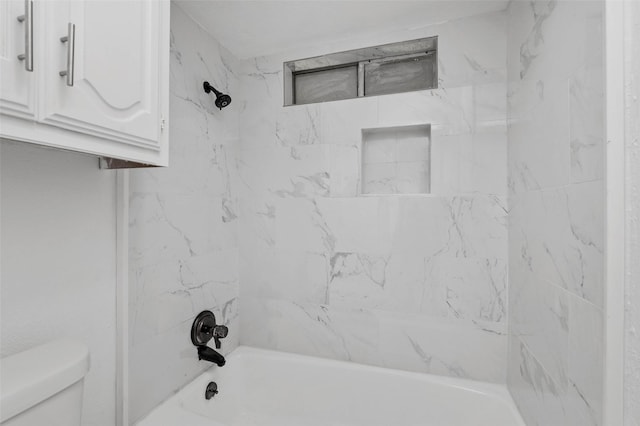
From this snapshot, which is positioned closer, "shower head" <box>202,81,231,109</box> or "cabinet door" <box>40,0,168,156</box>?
"cabinet door" <box>40,0,168,156</box>

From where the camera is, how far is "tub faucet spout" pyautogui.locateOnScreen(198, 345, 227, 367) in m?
1.63

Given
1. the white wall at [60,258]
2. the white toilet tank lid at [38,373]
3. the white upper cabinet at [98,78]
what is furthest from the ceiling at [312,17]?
the white toilet tank lid at [38,373]

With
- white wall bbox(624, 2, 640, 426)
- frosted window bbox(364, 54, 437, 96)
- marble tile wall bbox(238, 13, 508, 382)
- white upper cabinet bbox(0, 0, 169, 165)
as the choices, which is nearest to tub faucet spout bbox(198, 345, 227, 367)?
marble tile wall bbox(238, 13, 508, 382)

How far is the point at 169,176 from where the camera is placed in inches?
59.3

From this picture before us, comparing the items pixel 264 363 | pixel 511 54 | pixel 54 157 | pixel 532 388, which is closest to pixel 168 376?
pixel 264 363

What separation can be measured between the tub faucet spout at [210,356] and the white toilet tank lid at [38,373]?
2.46ft

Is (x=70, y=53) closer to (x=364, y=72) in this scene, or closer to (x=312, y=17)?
(x=312, y=17)

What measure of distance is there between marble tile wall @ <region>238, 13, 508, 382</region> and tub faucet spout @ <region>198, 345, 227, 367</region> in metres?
0.38

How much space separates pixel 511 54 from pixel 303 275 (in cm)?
157

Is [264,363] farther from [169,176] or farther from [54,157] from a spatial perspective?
[54,157]

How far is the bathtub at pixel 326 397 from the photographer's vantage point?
1.52 metres

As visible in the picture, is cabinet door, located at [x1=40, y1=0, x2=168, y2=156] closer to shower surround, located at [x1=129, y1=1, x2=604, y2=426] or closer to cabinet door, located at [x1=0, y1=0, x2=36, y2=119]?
cabinet door, located at [x1=0, y1=0, x2=36, y2=119]

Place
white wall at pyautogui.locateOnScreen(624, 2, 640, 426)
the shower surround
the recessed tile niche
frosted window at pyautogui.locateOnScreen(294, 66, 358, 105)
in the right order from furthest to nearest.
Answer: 1. frosted window at pyautogui.locateOnScreen(294, 66, 358, 105)
2. the recessed tile niche
3. the shower surround
4. white wall at pyautogui.locateOnScreen(624, 2, 640, 426)

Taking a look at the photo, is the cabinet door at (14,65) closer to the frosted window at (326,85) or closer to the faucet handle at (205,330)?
A: the faucet handle at (205,330)
